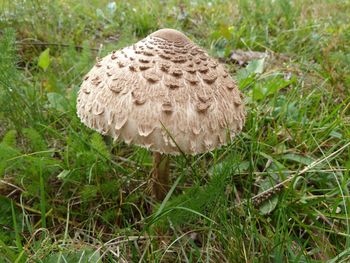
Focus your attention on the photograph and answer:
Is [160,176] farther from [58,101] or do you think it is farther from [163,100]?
[58,101]

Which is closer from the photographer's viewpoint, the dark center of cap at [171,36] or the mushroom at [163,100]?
the mushroom at [163,100]

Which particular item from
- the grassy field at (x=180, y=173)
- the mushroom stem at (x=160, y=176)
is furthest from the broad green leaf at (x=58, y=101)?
the mushroom stem at (x=160, y=176)

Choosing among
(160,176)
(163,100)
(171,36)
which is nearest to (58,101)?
(160,176)

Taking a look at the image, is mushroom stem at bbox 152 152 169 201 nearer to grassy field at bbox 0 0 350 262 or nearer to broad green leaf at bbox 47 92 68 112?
grassy field at bbox 0 0 350 262

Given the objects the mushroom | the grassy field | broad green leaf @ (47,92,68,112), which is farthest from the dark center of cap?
broad green leaf @ (47,92,68,112)

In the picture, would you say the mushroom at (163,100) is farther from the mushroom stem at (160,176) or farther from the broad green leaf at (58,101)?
the broad green leaf at (58,101)

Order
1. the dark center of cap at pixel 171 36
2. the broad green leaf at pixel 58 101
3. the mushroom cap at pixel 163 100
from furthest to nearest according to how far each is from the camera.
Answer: the broad green leaf at pixel 58 101
the dark center of cap at pixel 171 36
the mushroom cap at pixel 163 100

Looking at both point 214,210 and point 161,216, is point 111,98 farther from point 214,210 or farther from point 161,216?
point 214,210
